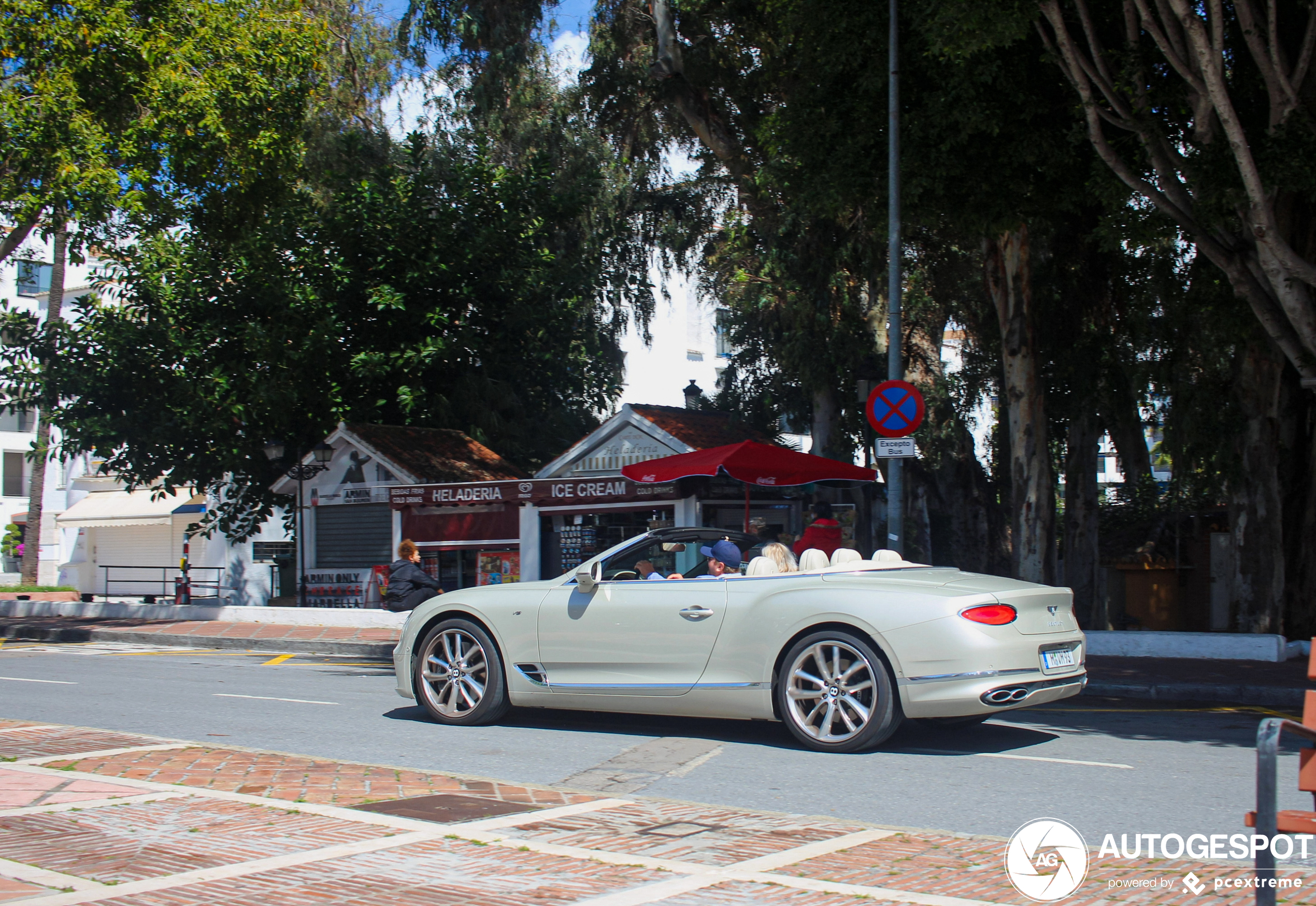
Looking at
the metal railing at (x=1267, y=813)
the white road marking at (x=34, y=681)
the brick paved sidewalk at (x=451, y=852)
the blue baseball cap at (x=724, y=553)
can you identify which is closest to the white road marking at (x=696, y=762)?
the brick paved sidewalk at (x=451, y=852)

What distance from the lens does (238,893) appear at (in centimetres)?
464

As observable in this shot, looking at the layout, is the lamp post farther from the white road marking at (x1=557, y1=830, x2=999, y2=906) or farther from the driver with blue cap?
the white road marking at (x1=557, y1=830, x2=999, y2=906)

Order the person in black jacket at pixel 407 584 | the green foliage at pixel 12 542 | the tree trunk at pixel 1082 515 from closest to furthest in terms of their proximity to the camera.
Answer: the person in black jacket at pixel 407 584 < the tree trunk at pixel 1082 515 < the green foliage at pixel 12 542

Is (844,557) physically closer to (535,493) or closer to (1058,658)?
(1058,658)

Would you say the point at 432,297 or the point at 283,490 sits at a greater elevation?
the point at 432,297

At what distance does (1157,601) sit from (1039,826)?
21554 millimetres

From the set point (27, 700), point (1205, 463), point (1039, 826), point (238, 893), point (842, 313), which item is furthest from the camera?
point (842, 313)

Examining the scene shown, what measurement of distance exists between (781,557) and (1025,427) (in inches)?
378

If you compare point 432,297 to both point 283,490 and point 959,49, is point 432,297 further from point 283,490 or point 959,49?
point 959,49

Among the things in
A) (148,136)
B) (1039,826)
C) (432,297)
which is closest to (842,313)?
(432,297)

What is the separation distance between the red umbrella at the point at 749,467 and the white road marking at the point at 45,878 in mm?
10613

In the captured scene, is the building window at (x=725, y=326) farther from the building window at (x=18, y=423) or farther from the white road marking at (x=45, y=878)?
the building window at (x=18, y=423)

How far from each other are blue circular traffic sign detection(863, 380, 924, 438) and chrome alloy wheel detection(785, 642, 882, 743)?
6256mm

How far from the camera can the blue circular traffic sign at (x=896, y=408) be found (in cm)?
1357
